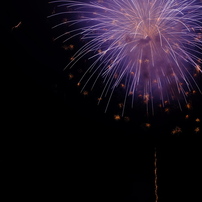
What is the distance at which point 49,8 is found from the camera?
340cm

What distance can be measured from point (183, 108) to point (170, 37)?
5.88ft

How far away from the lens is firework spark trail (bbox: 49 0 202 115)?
9.00 ft

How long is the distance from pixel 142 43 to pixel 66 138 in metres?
2.56

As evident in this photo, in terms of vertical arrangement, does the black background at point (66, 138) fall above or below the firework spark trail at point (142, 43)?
below

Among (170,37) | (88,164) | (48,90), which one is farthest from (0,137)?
(170,37)

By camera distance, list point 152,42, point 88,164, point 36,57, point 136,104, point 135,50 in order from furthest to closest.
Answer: point 88,164 → point 136,104 → point 36,57 → point 135,50 → point 152,42

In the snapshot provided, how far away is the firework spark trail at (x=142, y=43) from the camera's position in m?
2.74

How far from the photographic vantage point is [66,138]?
3961 mm

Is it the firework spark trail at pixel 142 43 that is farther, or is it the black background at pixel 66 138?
the black background at pixel 66 138

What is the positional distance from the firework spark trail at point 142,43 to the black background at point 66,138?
17.9 inches

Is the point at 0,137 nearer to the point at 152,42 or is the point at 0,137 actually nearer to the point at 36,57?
the point at 36,57

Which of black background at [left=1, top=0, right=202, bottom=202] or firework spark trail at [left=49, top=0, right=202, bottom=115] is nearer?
firework spark trail at [left=49, top=0, right=202, bottom=115]

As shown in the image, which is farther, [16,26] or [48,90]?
[48,90]

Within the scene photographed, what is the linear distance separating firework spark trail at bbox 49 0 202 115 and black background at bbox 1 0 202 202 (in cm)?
46
